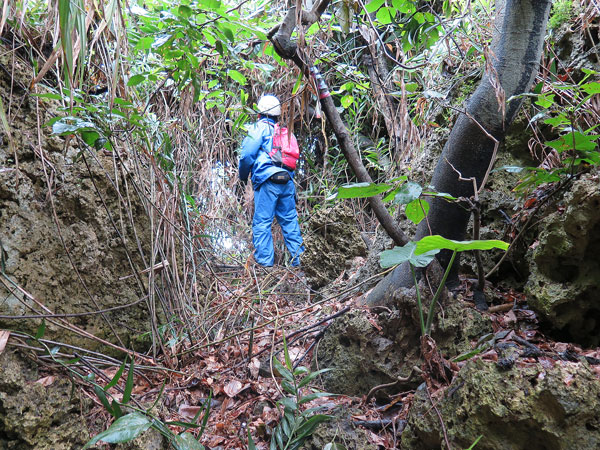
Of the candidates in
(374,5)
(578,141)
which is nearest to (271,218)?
(374,5)

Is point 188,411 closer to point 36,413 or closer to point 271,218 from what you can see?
point 36,413

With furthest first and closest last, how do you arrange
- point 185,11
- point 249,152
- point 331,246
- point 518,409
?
point 249,152 < point 331,246 < point 185,11 < point 518,409

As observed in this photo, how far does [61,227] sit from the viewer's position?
187 cm

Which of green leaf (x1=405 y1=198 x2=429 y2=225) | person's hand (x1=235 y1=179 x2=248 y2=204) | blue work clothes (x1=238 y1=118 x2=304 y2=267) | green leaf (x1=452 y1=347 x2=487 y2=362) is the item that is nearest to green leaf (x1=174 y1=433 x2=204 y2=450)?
green leaf (x1=452 y1=347 x2=487 y2=362)

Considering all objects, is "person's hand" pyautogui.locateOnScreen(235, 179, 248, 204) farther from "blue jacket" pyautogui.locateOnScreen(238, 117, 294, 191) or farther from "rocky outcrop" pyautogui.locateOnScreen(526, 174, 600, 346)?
"rocky outcrop" pyautogui.locateOnScreen(526, 174, 600, 346)

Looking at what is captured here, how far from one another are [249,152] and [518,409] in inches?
158

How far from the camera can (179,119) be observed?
290cm

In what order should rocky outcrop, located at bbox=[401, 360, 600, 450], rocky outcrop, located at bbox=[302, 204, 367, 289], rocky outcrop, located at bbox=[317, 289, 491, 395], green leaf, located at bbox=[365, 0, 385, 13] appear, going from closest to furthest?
rocky outcrop, located at bbox=[401, 360, 600, 450] < rocky outcrop, located at bbox=[317, 289, 491, 395] < green leaf, located at bbox=[365, 0, 385, 13] < rocky outcrop, located at bbox=[302, 204, 367, 289]

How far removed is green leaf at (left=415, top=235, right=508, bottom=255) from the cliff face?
1327mm

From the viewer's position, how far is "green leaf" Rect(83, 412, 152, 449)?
1055 millimetres

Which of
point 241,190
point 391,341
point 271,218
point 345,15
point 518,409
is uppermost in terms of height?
point 345,15

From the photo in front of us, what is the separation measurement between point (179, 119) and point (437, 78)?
1.98m

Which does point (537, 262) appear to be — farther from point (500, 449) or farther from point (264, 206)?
point (264, 206)

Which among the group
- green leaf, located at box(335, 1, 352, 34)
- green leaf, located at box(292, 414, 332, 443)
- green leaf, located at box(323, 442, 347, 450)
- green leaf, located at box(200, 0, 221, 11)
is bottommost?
green leaf, located at box(323, 442, 347, 450)
